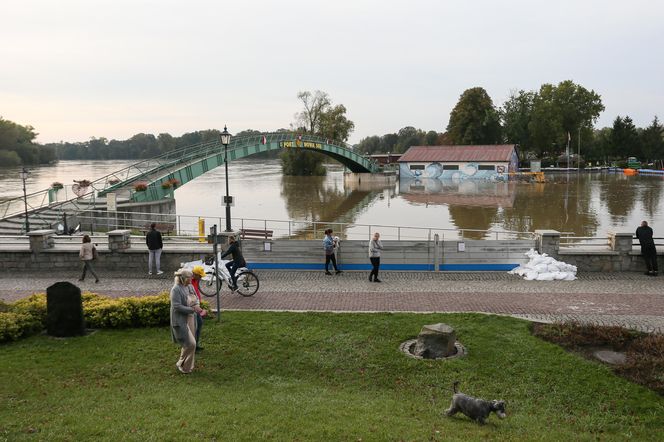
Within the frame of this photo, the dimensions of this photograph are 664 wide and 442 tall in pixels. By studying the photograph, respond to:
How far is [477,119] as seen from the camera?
9188cm

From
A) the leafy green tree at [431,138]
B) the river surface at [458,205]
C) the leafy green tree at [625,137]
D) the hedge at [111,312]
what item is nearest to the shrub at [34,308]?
the hedge at [111,312]

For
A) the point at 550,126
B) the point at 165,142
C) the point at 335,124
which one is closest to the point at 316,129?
the point at 335,124

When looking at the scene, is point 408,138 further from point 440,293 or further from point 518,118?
point 440,293

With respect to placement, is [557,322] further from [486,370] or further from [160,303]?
[160,303]

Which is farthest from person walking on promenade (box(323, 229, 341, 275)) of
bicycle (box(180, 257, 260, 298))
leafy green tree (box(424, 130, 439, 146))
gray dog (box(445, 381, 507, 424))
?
leafy green tree (box(424, 130, 439, 146))

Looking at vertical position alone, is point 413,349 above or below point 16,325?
below

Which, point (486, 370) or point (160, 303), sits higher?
point (160, 303)

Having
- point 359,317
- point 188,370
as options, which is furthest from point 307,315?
point 188,370

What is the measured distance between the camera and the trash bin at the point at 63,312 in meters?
9.58

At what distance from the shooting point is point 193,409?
6.65 meters

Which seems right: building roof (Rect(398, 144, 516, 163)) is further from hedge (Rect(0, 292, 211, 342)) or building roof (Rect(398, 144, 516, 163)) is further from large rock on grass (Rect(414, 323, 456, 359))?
hedge (Rect(0, 292, 211, 342))

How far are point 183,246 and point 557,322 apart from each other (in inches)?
448

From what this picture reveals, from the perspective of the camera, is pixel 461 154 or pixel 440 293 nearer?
pixel 440 293

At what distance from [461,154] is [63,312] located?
7011cm
